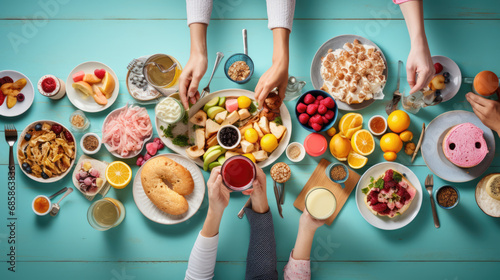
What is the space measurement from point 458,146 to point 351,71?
88 cm

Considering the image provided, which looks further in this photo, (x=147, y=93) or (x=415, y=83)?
(x=147, y=93)

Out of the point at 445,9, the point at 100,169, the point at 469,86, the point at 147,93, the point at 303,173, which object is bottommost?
the point at 303,173

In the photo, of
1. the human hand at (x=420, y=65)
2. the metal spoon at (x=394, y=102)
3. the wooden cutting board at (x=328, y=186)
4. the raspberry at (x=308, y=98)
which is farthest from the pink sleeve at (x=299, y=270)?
the human hand at (x=420, y=65)

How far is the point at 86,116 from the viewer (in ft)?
7.41

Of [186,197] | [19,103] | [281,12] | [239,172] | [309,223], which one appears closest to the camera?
[239,172]

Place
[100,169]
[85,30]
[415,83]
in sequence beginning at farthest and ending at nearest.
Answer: [85,30] < [100,169] < [415,83]

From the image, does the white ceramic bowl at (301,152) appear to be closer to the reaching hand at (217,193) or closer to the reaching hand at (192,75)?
the reaching hand at (217,193)

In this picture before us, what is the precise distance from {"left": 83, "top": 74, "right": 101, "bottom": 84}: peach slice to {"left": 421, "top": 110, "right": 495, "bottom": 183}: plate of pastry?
2364 mm

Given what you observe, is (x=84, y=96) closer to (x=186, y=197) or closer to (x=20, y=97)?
(x=20, y=97)

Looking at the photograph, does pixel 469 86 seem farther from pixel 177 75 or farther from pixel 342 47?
pixel 177 75

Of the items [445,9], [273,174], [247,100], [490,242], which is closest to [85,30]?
[247,100]

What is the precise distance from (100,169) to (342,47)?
194 cm

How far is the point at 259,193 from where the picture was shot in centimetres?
201

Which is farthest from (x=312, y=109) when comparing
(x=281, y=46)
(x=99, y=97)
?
(x=99, y=97)
